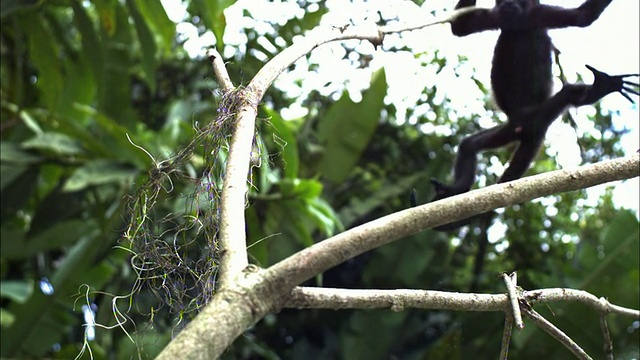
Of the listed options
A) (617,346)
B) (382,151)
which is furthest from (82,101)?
(617,346)

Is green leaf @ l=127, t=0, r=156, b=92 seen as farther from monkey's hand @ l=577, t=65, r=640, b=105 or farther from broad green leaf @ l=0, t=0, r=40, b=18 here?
monkey's hand @ l=577, t=65, r=640, b=105

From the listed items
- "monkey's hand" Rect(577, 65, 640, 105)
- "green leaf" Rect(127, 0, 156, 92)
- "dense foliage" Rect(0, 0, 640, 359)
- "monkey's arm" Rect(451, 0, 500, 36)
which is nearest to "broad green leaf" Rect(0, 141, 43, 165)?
"dense foliage" Rect(0, 0, 640, 359)

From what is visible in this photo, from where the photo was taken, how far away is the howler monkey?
183cm

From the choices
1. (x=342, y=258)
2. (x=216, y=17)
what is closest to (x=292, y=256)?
(x=342, y=258)

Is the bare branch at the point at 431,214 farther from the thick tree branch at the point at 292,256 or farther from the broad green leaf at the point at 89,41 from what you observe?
the broad green leaf at the point at 89,41

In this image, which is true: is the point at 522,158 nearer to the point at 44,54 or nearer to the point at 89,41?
the point at 89,41

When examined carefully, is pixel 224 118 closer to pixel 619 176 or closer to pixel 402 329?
pixel 619 176

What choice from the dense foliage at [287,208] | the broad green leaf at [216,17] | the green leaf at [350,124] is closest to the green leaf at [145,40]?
the dense foliage at [287,208]

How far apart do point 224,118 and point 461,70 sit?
45.3 inches

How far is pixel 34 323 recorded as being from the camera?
3.22 m

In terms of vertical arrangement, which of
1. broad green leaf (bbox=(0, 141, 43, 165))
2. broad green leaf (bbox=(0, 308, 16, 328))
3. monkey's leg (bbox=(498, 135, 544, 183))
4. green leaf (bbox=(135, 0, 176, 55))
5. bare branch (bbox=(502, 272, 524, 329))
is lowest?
broad green leaf (bbox=(0, 308, 16, 328))

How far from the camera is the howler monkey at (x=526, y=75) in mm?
1832

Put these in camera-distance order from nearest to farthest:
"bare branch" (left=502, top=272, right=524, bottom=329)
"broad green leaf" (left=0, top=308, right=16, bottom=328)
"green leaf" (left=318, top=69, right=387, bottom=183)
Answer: "bare branch" (left=502, top=272, right=524, bottom=329) < "green leaf" (left=318, top=69, right=387, bottom=183) < "broad green leaf" (left=0, top=308, right=16, bottom=328)

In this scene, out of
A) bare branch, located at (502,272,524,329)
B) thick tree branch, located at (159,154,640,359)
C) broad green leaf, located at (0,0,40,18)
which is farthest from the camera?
broad green leaf, located at (0,0,40,18)
